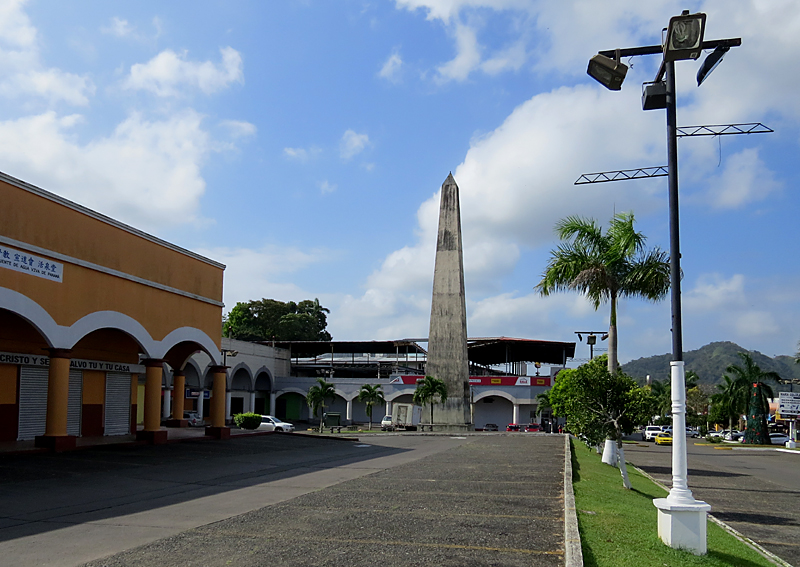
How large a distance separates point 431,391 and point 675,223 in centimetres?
3182

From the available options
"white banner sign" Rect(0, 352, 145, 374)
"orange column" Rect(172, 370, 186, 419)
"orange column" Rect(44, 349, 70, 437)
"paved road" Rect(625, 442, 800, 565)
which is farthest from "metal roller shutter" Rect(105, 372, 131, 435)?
"paved road" Rect(625, 442, 800, 565)

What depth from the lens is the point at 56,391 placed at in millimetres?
17531

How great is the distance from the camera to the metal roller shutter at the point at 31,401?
65.7ft

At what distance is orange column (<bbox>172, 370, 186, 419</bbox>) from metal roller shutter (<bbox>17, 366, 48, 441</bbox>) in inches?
241

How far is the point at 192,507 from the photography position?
10.8 meters

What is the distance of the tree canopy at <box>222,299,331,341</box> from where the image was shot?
81.7 metres

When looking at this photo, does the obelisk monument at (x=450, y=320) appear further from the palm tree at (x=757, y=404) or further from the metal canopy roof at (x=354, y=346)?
the palm tree at (x=757, y=404)

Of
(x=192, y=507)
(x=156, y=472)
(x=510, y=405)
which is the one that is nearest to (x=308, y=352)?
(x=510, y=405)

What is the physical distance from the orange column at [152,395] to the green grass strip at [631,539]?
44.5ft

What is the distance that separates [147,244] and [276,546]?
15717 millimetres

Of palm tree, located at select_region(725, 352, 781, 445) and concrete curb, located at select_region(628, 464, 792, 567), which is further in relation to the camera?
palm tree, located at select_region(725, 352, 781, 445)

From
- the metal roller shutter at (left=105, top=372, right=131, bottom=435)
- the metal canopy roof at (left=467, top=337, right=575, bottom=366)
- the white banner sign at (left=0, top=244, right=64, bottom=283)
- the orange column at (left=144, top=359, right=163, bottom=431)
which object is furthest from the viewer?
the metal canopy roof at (left=467, top=337, right=575, bottom=366)

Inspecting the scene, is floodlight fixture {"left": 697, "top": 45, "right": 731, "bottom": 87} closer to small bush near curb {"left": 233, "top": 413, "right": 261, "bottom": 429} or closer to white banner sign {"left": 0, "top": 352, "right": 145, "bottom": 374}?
white banner sign {"left": 0, "top": 352, "right": 145, "bottom": 374}

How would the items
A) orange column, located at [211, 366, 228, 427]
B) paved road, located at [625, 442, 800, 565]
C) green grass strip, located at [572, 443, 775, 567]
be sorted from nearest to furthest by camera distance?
green grass strip, located at [572, 443, 775, 567], paved road, located at [625, 442, 800, 565], orange column, located at [211, 366, 228, 427]
